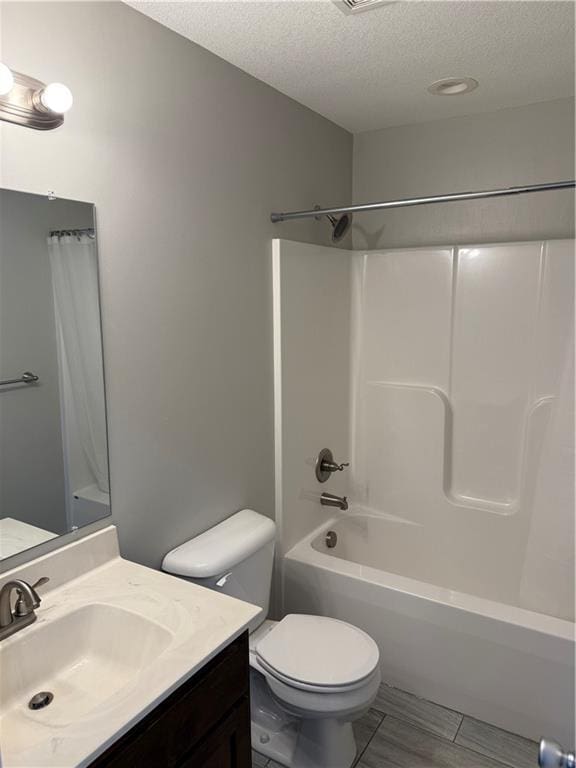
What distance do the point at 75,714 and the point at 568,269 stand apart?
2336 millimetres

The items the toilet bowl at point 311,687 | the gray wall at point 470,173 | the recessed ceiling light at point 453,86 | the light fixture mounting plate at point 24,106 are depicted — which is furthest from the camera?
the gray wall at point 470,173

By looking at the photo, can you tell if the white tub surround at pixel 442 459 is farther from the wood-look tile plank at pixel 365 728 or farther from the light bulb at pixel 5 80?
the light bulb at pixel 5 80

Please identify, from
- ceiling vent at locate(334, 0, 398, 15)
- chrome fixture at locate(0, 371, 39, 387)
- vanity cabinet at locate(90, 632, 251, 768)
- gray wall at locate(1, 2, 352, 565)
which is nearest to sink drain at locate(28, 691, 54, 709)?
vanity cabinet at locate(90, 632, 251, 768)

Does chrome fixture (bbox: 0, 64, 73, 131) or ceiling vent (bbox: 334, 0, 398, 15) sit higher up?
ceiling vent (bbox: 334, 0, 398, 15)

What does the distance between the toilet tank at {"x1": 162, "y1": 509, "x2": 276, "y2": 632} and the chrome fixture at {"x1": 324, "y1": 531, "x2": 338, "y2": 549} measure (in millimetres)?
592

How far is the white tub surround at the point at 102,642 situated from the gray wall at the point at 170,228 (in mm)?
236

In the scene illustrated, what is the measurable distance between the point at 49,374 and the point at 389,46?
1491 millimetres

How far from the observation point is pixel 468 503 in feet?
8.64

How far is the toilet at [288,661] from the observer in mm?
1683

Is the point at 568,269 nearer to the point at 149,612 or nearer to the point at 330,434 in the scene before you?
the point at 330,434

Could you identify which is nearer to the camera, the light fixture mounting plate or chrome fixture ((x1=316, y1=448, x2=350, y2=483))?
the light fixture mounting plate

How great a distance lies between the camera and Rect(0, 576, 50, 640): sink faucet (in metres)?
1.22

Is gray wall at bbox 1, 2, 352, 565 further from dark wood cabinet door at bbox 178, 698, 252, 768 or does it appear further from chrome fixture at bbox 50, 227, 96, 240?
dark wood cabinet door at bbox 178, 698, 252, 768

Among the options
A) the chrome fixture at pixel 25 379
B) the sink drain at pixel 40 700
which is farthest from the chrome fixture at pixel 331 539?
the chrome fixture at pixel 25 379
